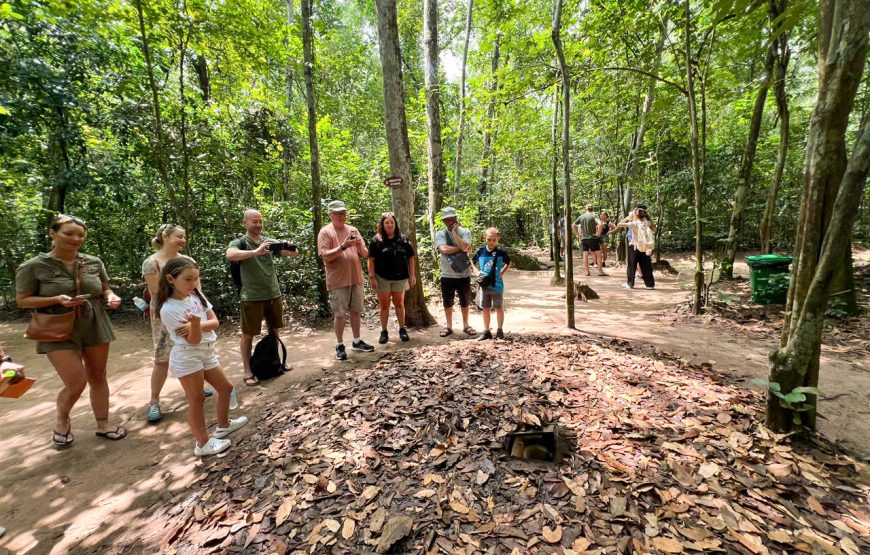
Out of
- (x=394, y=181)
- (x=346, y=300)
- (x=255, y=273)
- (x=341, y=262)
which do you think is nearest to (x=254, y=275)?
(x=255, y=273)

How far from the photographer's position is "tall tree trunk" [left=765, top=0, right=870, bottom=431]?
224cm

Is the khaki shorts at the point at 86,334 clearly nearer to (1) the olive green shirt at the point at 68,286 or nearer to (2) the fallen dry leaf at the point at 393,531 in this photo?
(1) the olive green shirt at the point at 68,286

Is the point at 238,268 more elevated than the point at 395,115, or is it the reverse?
the point at 395,115

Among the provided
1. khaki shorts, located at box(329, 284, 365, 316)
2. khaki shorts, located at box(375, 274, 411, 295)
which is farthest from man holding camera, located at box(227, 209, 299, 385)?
khaki shorts, located at box(375, 274, 411, 295)

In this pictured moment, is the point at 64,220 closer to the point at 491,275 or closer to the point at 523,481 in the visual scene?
the point at 523,481

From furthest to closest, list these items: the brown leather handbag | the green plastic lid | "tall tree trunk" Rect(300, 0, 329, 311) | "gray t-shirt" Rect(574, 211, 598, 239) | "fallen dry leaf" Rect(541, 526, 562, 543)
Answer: "gray t-shirt" Rect(574, 211, 598, 239), "tall tree trunk" Rect(300, 0, 329, 311), the green plastic lid, the brown leather handbag, "fallen dry leaf" Rect(541, 526, 562, 543)

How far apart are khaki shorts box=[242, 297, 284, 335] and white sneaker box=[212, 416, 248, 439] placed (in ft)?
3.91

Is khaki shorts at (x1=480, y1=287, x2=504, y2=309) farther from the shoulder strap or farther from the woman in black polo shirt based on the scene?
the woman in black polo shirt

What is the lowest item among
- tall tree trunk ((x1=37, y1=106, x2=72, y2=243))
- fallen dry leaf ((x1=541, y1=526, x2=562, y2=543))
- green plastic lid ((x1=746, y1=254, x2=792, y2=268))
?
fallen dry leaf ((x1=541, y1=526, x2=562, y2=543))

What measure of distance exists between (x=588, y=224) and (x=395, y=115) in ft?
23.7

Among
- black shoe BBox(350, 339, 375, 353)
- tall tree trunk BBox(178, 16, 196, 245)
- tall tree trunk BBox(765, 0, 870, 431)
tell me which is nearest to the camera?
tall tree trunk BBox(765, 0, 870, 431)

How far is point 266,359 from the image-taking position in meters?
4.69

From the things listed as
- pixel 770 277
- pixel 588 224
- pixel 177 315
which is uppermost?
pixel 588 224

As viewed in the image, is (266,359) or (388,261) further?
(388,261)
